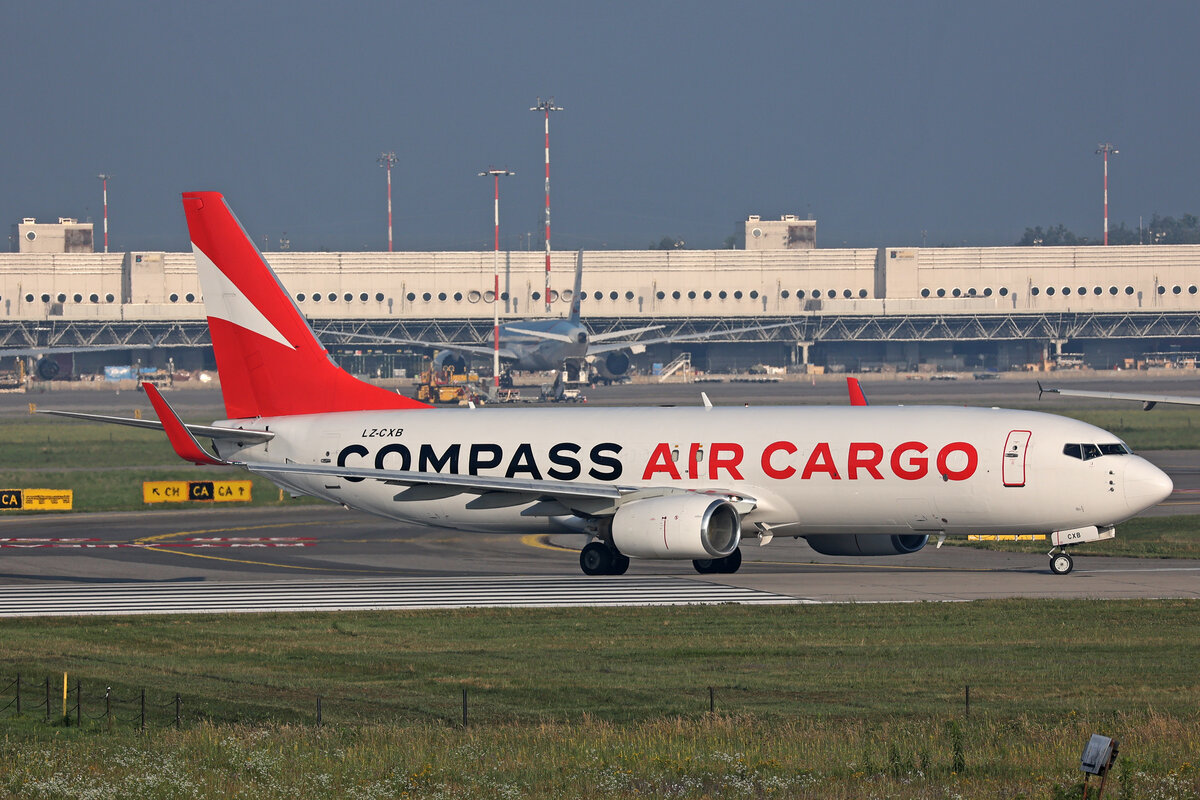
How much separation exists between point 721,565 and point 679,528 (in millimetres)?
4332

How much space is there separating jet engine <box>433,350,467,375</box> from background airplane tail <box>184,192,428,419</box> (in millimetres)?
123231

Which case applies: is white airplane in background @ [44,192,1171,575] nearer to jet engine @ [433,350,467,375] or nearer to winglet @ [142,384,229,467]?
winglet @ [142,384,229,467]

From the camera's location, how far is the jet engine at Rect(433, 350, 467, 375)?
172 metres

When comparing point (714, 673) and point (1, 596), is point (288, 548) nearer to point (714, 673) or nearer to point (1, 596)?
point (1, 596)

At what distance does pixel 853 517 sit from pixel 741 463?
3.29 meters

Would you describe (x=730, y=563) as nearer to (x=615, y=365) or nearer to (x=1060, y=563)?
(x=1060, y=563)

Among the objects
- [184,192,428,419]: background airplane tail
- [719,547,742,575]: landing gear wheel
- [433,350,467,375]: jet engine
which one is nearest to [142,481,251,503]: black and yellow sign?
[184,192,428,419]: background airplane tail

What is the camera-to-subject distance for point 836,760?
19.0 m

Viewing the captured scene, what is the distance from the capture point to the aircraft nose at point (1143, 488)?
39156mm

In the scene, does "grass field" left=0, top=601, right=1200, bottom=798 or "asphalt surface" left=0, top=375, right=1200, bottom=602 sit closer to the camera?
"grass field" left=0, top=601, right=1200, bottom=798

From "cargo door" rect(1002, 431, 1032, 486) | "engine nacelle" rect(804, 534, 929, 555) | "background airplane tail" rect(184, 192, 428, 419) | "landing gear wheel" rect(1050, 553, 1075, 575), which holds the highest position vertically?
"background airplane tail" rect(184, 192, 428, 419)

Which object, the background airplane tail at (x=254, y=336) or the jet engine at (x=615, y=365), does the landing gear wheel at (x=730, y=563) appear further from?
the jet engine at (x=615, y=365)

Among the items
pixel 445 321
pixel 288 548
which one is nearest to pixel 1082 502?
pixel 288 548

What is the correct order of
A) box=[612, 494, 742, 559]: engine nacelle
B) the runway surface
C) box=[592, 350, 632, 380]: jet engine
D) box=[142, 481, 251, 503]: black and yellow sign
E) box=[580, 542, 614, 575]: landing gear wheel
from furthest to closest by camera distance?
1. box=[592, 350, 632, 380]: jet engine
2. box=[142, 481, 251, 503]: black and yellow sign
3. box=[580, 542, 614, 575]: landing gear wheel
4. box=[612, 494, 742, 559]: engine nacelle
5. the runway surface
